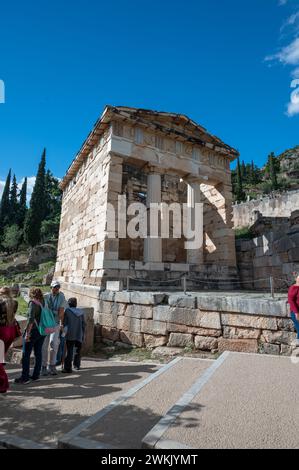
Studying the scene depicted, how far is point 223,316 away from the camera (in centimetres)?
624

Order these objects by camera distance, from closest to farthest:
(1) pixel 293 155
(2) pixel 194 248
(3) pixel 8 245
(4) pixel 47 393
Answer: (4) pixel 47 393 → (2) pixel 194 248 → (3) pixel 8 245 → (1) pixel 293 155

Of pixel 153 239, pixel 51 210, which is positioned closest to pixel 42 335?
pixel 153 239

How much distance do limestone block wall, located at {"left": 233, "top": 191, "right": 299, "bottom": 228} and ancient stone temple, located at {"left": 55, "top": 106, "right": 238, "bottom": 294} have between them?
14.7 m

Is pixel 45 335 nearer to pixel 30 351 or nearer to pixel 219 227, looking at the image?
pixel 30 351

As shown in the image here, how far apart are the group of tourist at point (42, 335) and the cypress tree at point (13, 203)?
42076 millimetres

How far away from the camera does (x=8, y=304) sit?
14.7 feet

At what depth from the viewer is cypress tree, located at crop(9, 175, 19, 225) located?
44.2 m

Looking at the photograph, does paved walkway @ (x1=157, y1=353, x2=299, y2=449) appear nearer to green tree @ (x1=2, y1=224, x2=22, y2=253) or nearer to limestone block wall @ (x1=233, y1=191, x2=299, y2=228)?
limestone block wall @ (x1=233, y1=191, x2=299, y2=228)

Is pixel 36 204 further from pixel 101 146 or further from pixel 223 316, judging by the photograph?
pixel 223 316
